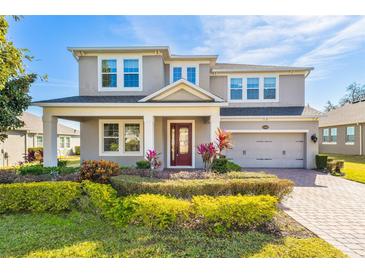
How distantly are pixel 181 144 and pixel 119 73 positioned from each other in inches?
213

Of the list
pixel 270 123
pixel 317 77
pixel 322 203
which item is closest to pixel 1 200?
pixel 322 203

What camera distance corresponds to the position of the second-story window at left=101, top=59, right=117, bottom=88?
39.4ft

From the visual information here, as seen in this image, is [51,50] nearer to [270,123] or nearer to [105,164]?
[105,164]

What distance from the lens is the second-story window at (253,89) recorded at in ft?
47.1

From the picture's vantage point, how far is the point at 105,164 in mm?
6734

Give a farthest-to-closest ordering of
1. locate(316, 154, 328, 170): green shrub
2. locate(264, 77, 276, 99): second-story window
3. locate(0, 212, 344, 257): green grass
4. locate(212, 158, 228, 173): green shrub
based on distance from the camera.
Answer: locate(264, 77, 276, 99): second-story window, locate(316, 154, 328, 170): green shrub, locate(212, 158, 228, 173): green shrub, locate(0, 212, 344, 257): green grass

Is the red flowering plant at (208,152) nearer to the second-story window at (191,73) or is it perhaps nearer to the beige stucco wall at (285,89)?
the second-story window at (191,73)

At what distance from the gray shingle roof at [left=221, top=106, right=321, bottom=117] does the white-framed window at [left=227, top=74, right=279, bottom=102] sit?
2.40ft

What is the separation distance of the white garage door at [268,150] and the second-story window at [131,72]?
6995mm

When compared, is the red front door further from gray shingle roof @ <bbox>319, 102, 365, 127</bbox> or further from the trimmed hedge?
gray shingle roof @ <bbox>319, 102, 365, 127</bbox>

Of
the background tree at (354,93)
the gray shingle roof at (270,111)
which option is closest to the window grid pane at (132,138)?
the gray shingle roof at (270,111)

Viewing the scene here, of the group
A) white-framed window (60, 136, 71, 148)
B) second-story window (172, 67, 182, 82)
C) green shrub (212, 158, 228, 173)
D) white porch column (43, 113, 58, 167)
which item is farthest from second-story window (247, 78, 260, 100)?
white-framed window (60, 136, 71, 148)

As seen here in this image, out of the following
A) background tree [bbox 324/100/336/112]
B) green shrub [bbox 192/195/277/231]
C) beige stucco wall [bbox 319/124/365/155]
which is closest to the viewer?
green shrub [bbox 192/195/277/231]

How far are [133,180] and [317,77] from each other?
52.6ft
